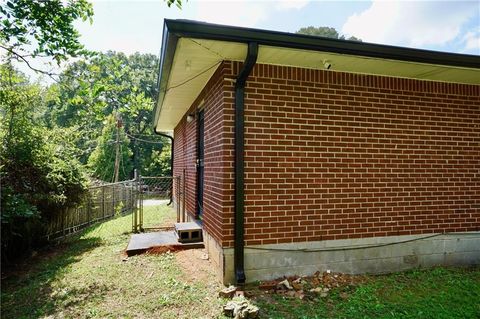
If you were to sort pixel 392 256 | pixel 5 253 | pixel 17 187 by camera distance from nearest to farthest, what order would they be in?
pixel 392 256 → pixel 5 253 → pixel 17 187

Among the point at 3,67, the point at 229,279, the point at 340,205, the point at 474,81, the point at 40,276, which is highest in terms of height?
the point at 3,67

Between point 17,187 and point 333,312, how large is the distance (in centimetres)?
602

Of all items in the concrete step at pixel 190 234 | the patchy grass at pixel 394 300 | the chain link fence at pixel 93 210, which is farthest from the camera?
the chain link fence at pixel 93 210

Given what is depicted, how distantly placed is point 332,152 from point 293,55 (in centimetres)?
142

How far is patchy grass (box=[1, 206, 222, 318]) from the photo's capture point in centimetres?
317

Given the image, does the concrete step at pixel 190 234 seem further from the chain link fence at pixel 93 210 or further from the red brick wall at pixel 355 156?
the chain link fence at pixel 93 210

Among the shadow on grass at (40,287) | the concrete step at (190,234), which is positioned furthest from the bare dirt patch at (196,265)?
the shadow on grass at (40,287)

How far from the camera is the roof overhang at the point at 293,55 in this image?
3059 mm

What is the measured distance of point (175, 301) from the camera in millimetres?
3291

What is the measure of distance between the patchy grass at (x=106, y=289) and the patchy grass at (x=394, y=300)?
2.58 feet

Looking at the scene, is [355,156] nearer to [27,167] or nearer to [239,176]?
[239,176]

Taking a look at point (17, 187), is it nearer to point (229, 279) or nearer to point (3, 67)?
point (3, 67)

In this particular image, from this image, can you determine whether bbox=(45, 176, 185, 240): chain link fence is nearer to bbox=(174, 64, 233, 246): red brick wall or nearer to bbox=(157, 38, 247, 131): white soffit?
bbox=(157, 38, 247, 131): white soffit

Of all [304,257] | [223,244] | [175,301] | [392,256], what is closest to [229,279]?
[223,244]
